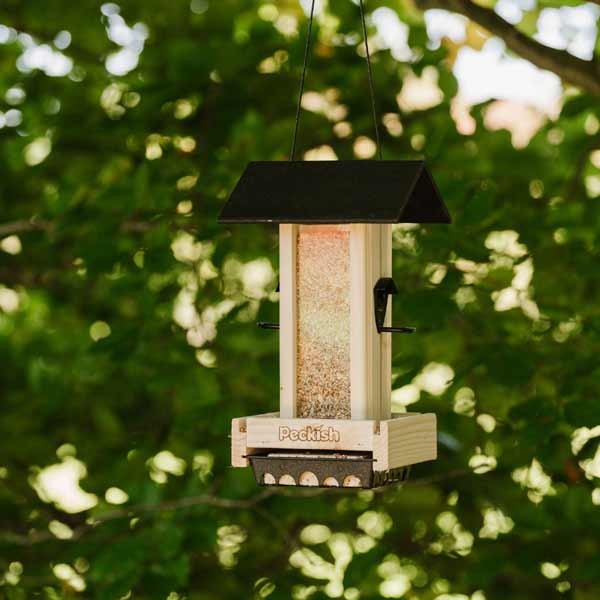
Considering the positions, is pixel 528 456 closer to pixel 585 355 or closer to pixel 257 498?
pixel 585 355

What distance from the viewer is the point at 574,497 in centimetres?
355

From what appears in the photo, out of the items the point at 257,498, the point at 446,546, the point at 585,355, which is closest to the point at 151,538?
the point at 257,498

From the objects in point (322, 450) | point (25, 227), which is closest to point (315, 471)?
point (322, 450)

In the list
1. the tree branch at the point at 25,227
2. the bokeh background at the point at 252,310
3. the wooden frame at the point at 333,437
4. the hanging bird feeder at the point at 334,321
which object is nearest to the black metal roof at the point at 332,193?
the hanging bird feeder at the point at 334,321

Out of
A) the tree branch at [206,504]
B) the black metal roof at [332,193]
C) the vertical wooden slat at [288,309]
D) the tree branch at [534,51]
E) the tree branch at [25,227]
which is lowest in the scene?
the tree branch at [206,504]

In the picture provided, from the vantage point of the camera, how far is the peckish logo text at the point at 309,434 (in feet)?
8.13

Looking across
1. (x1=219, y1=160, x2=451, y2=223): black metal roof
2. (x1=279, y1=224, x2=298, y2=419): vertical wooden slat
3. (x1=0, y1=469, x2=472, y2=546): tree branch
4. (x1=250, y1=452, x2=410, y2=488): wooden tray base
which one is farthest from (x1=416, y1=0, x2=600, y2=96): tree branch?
(x1=250, y1=452, x2=410, y2=488): wooden tray base

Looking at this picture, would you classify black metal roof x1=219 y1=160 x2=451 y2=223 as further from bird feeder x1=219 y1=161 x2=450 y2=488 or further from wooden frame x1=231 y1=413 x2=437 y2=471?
wooden frame x1=231 y1=413 x2=437 y2=471

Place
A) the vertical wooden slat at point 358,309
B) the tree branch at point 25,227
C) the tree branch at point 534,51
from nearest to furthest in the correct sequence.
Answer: the vertical wooden slat at point 358,309, the tree branch at point 534,51, the tree branch at point 25,227

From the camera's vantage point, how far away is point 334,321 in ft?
8.56

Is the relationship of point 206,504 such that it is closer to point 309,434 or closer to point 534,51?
point 309,434

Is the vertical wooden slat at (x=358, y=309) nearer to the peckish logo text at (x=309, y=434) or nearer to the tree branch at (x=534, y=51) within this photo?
the peckish logo text at (x=309, y=434)

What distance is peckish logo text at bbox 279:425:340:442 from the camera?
248 cm

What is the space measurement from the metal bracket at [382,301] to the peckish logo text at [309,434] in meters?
0.23
